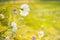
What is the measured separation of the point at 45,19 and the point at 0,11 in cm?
53

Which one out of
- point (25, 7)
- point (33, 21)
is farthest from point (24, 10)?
point (33, 21)

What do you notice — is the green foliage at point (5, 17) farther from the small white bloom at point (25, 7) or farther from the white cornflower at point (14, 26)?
the small white bloom at point (25, 7)

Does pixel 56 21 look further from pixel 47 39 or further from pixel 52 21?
pixel 47 39

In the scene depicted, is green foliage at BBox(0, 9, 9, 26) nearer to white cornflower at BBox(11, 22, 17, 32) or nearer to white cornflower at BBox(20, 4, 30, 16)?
white cornflower at BBox(11, 22, 17, 32)

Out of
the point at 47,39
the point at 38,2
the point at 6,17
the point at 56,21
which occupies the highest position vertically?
the point at 38,2

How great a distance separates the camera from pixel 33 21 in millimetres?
1351

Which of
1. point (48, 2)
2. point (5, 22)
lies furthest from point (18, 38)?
A: point (48, 2)

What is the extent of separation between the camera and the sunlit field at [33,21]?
4.34 feet

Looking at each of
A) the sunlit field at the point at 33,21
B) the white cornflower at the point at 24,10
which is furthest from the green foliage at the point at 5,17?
the white cornflower at the point at 24,10

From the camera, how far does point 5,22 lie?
135 centimetres

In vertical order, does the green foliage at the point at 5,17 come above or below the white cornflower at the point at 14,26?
above

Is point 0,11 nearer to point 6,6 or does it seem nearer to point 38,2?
point 6,6

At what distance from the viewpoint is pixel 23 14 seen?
1.37 metres

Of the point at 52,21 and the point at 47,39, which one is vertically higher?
the point at 52,21
